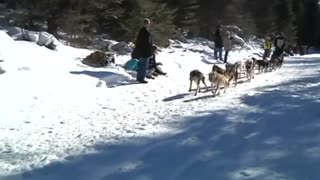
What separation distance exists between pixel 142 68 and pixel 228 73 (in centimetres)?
245

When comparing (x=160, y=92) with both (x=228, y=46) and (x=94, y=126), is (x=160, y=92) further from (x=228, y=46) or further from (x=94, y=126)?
(x=228, y=46)

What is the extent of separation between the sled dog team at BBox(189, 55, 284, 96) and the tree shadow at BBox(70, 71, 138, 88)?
2.01 m

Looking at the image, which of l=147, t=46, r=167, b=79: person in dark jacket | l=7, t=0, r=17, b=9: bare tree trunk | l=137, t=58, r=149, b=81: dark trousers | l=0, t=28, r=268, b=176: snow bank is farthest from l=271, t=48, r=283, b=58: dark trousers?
l=7, t=0, r=17, b=9: bare tree trunk

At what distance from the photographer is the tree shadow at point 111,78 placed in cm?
1375

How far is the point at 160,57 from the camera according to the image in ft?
67.5

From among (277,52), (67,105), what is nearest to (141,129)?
(67,105)

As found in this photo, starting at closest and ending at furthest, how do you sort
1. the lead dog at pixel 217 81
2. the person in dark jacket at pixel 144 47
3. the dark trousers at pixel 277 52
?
the lead dog at pixel 217 81
the person in dark jacket at pixel 144 47
the dark trousers at pixel 277 52

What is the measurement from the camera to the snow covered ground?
6.34m

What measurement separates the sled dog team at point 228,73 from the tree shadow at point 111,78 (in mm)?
2014

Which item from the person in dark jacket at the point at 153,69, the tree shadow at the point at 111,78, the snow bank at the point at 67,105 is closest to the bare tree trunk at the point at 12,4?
the snow bank at the point at 67,105

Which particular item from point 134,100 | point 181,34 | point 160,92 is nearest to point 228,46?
point 181,34

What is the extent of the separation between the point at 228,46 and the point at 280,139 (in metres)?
17.5

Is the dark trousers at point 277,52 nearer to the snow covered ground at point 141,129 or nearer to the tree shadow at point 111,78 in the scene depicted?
the snow covered ground at point 141,129

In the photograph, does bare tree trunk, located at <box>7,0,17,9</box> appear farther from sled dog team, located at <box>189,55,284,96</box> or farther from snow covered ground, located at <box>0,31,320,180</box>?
sled dog team, located at <box>189,55,284,96</box>
